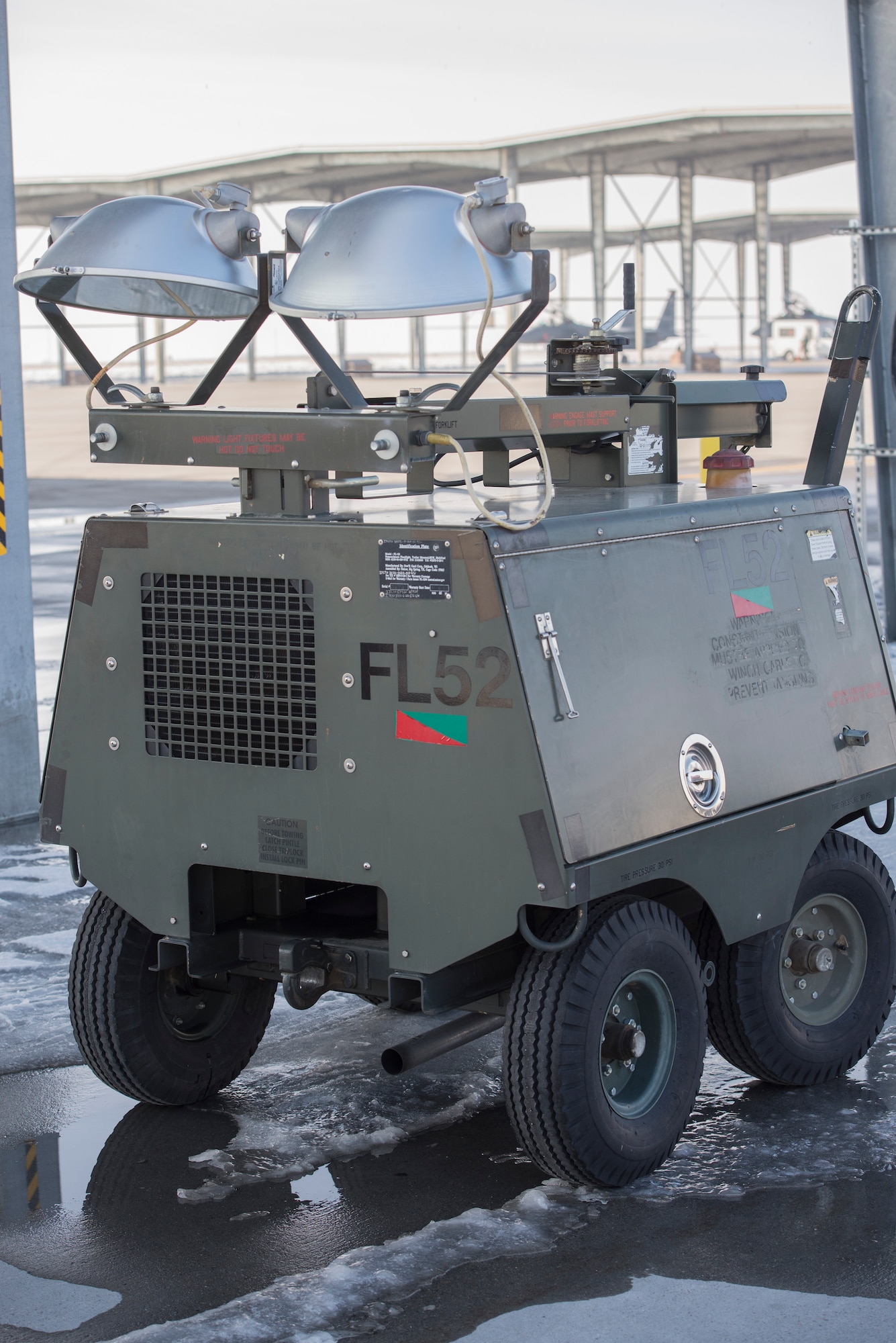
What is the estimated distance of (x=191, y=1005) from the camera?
15.1 feet

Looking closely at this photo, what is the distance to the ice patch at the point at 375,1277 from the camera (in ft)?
10.8

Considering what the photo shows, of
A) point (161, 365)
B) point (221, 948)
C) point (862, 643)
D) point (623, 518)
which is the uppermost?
point (161, 365)

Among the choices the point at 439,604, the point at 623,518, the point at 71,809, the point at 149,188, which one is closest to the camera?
the point at 439,604

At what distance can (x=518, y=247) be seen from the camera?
373cm

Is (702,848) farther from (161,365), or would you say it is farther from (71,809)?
(161,365)

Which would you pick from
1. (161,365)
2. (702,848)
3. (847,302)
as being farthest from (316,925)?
(161,365)

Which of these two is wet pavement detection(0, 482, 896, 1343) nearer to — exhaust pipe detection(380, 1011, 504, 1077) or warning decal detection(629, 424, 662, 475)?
exhaust pipe detection(380, 1011, 504, 1077)

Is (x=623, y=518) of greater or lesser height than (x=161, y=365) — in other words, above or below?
below

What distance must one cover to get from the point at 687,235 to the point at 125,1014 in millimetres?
27574

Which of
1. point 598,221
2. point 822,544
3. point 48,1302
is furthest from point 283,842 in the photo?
point 598,221

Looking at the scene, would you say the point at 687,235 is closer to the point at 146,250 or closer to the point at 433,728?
the point at 146,250

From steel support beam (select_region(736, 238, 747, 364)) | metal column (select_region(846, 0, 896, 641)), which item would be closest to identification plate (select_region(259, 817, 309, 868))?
metal column (select_region(846, 0, 896, 641))

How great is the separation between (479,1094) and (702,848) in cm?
109

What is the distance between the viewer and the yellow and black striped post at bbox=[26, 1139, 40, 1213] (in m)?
3.97
